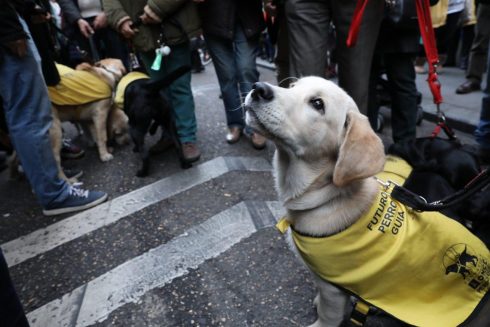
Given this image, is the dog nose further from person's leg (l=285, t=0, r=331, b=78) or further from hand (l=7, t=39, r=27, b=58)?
hand (l=7, t=39, r=27, b=58)

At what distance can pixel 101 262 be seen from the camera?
2340 millimetres

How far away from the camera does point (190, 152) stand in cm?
364

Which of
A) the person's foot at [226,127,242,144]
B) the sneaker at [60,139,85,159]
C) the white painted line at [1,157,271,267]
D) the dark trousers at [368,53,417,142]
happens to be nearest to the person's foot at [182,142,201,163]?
the white painted line at [1,157,271,267]

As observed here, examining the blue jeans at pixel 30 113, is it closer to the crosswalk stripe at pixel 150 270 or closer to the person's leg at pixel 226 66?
the crosswalk stripe at pixel 150 270

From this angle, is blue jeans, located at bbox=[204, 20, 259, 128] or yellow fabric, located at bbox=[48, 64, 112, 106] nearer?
yellow fabric, located at bbox=[48, 64, 112, 106]

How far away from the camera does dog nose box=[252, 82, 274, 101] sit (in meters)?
1.48

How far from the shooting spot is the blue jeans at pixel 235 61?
3.49 meters

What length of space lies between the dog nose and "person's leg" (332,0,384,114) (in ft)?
4.50

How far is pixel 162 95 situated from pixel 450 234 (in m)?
2.87

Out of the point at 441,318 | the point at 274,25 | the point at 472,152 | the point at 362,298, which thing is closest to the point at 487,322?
the point at 441,318

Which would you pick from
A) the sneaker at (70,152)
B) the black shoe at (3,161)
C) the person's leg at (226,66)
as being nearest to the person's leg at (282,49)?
the person's leg at (226,66)

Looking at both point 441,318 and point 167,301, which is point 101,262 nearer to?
point 167,301

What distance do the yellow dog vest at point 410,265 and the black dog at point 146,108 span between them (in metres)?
2.39

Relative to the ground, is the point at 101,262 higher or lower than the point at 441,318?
lower
